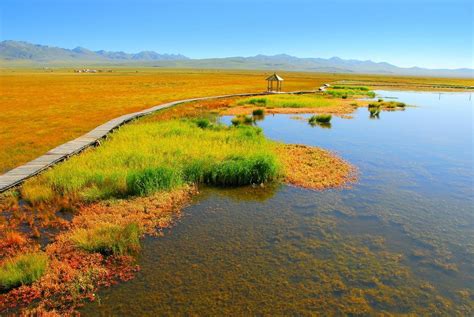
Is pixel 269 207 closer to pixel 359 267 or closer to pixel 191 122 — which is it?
pixel 359 267

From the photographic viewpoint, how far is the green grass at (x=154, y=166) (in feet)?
36.0

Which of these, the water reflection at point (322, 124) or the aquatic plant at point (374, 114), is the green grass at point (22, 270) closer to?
the water reflection at point (322, 124)

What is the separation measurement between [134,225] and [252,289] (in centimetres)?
331

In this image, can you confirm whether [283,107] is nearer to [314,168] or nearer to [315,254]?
[314,168]

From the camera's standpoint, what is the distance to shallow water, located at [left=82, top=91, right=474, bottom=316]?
21.2 feet

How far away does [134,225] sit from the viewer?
27.9 ft

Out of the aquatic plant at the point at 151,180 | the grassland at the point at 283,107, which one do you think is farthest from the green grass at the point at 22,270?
the grassland at the point at 283,107

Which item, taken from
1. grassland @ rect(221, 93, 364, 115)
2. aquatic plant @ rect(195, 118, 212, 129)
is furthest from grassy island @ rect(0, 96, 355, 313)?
grassland @ rect(221, 93, 364, 115)

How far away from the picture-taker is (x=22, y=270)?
22.2ft

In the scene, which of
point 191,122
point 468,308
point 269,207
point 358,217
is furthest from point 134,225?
point 191,122

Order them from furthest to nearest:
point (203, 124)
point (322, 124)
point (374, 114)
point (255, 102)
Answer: point (255, 102) < point (374, 114) < point (322, 124) < point (203, 124)

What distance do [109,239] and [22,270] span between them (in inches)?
67.8

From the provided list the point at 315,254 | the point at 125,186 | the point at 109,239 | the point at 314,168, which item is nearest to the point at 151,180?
the point at 125,186

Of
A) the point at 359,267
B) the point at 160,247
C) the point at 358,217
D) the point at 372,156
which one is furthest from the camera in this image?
the point at 372,156
